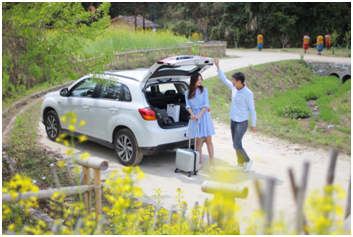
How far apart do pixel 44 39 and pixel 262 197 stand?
6257 mm

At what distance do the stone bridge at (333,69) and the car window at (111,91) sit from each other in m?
21.2

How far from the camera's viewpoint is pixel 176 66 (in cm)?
709

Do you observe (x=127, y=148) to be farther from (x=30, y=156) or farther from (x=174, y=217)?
(x=174, y=217)

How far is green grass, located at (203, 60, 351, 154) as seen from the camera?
9.80 m

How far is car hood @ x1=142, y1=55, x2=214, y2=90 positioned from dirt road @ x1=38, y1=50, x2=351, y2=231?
5.78 feet

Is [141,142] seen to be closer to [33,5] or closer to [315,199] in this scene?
[33,5]

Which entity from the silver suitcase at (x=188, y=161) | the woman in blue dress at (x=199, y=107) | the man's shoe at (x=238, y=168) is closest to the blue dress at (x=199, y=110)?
the woman in blue dress at (x=199, y=107)

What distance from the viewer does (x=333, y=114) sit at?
15.6m

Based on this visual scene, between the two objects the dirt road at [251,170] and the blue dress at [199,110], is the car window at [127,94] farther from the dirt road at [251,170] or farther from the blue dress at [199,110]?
the dirt road at [251,170]

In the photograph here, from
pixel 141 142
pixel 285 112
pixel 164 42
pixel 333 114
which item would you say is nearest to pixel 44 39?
pixel 141 142

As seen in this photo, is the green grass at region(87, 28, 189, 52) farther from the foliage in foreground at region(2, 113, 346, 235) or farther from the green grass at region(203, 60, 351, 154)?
the foliage in foreground at region(2, 113, 346, 235)

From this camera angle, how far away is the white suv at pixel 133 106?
7348mm

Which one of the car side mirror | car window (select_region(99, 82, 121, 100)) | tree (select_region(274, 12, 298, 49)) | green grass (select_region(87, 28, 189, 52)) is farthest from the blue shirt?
tree (select_region(274, 12, 298, 49))

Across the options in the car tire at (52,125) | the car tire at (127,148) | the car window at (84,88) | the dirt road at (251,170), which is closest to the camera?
the dirt road at (251,170)
